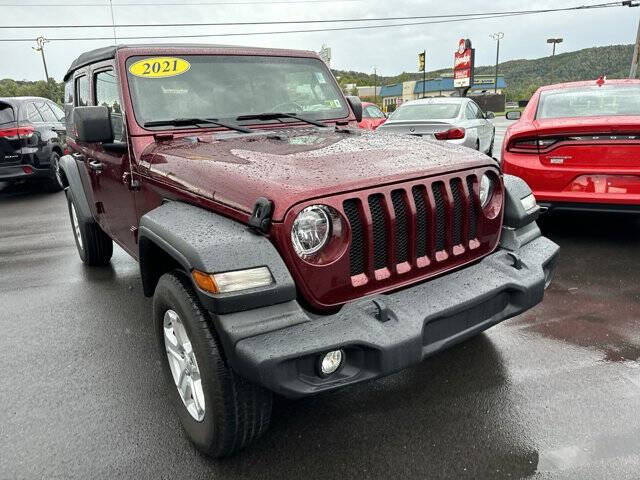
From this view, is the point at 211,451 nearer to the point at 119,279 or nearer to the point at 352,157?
the point at 352,157

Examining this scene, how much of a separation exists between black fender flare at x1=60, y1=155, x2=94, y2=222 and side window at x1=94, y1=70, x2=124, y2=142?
106 cm

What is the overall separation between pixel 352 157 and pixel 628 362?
213cm

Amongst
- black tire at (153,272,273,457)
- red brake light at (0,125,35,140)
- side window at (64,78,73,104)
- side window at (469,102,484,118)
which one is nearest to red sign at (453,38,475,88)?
side window at (469,102,484,118)

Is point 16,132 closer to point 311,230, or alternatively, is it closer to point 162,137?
point 162,137

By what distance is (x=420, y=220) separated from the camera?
2303mm

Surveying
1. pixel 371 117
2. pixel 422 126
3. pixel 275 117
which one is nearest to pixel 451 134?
pixel 422 126

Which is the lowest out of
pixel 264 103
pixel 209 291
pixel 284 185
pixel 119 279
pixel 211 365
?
pixel 119 279

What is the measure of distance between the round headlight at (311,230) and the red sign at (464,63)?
43971mm

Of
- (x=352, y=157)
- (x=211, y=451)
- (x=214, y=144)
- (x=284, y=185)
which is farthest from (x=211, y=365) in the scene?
(x=214, y=144)

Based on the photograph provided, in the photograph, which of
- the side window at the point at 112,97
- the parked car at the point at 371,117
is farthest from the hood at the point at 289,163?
the parked car at the point at 371,117

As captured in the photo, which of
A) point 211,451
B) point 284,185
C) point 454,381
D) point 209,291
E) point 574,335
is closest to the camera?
point 209,291

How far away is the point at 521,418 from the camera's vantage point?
8.27ft

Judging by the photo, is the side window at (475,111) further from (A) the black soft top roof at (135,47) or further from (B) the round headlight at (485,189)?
(B) the round headlight at (485,189)

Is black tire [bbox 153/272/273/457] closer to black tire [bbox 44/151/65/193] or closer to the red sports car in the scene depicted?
the red sports car
